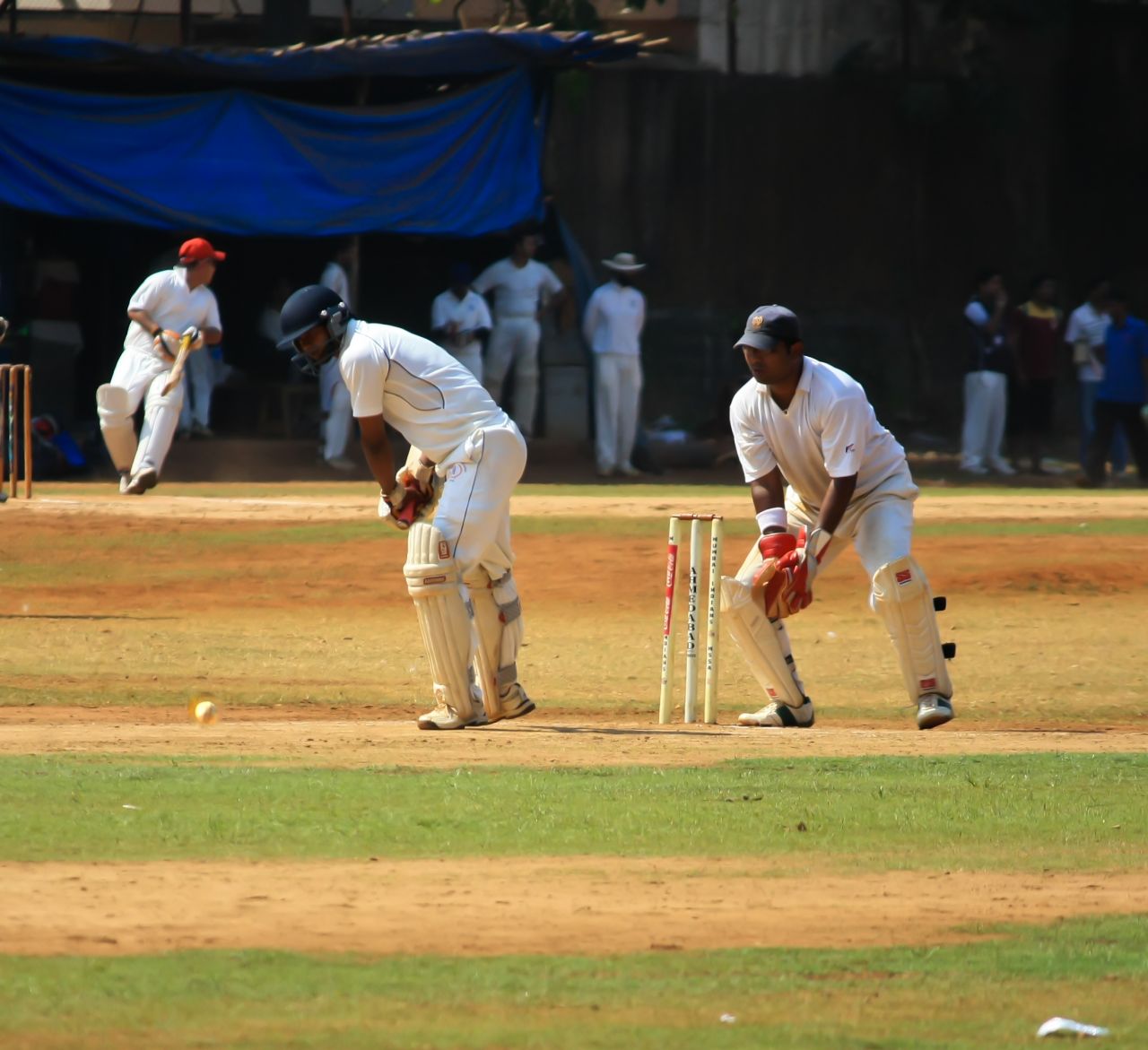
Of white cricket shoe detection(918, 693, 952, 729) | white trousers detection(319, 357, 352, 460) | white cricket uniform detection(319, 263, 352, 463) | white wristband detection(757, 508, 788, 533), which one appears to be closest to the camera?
white wristband detection(757, 508, 788, 533)

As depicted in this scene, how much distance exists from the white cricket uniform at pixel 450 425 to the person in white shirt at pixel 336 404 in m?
12.4

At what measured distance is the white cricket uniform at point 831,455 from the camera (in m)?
9.04

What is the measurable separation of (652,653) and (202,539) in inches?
174

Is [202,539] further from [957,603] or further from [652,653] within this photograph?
[957,603]

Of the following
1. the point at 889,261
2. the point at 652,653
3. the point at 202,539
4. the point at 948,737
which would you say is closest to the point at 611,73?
the point at 889,261

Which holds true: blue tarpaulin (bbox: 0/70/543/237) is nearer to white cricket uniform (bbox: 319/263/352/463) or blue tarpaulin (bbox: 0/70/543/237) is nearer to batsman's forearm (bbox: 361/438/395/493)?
white cricket uniform (bbox: 319/263/352/463)

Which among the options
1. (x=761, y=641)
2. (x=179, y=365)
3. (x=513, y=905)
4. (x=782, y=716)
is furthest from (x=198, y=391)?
(x=513, y=905)

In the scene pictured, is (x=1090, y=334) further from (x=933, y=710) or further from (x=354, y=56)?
(x=933, y=710)

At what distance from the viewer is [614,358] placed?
21.9 m

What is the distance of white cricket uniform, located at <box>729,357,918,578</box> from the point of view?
9.04m

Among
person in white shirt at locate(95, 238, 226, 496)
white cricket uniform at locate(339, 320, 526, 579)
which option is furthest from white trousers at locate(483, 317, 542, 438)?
white cricket uniform at locate(339, 320, 526, 579)

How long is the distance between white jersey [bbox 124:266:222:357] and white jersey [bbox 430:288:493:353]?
492 centimetres

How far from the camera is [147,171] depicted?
2083 cm

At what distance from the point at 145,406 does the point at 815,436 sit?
8976mm
